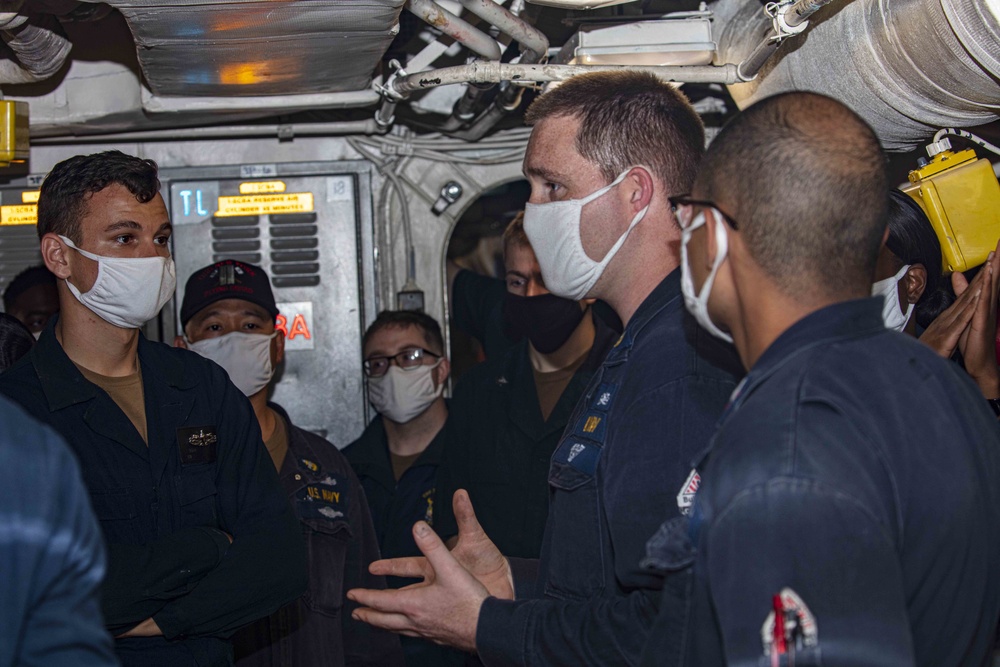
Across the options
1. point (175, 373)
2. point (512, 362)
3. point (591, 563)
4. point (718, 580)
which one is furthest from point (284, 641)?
point (718, 580)

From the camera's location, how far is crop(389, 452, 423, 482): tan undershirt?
12.2ft

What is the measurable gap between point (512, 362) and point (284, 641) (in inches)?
48.9

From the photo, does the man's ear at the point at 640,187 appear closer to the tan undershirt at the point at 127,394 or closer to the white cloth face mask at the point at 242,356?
the tan undershirt at the point at 127,394

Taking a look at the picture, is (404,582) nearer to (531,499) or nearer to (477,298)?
(531,499)

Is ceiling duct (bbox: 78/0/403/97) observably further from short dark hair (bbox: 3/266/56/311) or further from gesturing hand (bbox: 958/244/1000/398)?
gesturing hand (bbox: 958/244/1000/398)

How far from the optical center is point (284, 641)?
2.98 meters

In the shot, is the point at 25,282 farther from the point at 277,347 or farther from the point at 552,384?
the point at 552,384

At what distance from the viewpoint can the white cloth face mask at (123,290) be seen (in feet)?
7.74

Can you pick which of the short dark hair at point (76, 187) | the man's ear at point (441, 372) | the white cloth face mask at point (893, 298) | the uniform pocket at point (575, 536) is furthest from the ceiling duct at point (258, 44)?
the white cloth face mask at point (893, 298)

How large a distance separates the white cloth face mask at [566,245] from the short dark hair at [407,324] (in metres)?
1.77

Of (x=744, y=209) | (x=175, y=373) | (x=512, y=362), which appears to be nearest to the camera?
(x=744, y=209)

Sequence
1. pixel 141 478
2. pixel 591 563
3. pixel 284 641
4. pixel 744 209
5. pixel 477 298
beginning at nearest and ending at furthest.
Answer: pixel 744 209, pixel 591 563, pixel 141 478, pixel 284 641, pixel 477 298

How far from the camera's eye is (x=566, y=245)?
80.9 inches

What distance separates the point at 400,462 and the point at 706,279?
2.44m
